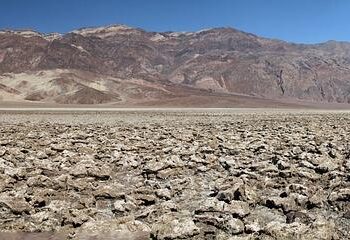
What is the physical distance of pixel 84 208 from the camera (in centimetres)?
695

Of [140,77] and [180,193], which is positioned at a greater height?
[140,77]

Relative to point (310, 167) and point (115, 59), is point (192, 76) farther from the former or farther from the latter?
point (310, 167)

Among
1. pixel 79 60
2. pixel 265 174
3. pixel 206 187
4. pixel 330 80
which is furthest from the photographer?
pixel 330 80

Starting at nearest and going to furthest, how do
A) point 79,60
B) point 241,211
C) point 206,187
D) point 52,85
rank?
1. point 241,211
2. point 206,187
3. point 52,85
4. point 79,60

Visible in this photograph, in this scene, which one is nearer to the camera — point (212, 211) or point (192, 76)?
point (212, 211)

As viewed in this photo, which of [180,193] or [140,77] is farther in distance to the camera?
[140,77]

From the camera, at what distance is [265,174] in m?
9.06

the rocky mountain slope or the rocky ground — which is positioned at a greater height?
the rocky mountain slope

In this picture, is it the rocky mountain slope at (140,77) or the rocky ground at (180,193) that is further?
the rocky mountain slope at (140,77)

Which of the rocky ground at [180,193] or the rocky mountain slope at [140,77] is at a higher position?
the rocky mountain slope at [140,77]

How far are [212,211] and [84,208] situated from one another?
5.35 ft

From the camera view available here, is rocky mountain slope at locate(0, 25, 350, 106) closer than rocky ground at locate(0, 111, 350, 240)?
No

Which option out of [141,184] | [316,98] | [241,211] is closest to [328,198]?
[241,211]

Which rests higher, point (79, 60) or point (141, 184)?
point (79, 60)
